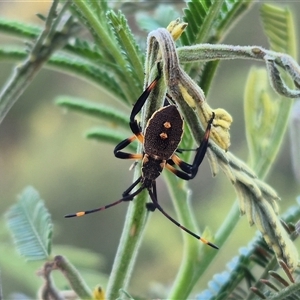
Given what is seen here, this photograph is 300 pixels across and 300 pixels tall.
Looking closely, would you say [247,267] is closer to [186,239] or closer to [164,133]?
[186,239]

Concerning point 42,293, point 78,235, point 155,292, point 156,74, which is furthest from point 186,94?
point 78,235

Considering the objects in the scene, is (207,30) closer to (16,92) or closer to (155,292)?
(16,92)

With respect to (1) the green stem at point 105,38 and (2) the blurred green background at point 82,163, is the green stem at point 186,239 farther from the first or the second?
(2) the blurred green background at point 82,163

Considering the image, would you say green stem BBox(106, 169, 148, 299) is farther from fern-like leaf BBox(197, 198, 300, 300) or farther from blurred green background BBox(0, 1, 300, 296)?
blurred green background BBox(0, 1, 300, 296)

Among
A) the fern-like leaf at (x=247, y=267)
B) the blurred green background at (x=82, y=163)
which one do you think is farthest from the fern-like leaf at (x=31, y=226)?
the blurred green background at (x=82, y=163)

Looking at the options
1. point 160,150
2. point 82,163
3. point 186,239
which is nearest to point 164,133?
point 160,150

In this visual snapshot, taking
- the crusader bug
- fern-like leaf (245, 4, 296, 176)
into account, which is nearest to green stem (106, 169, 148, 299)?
the crusader bug

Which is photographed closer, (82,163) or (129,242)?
(129,242)
